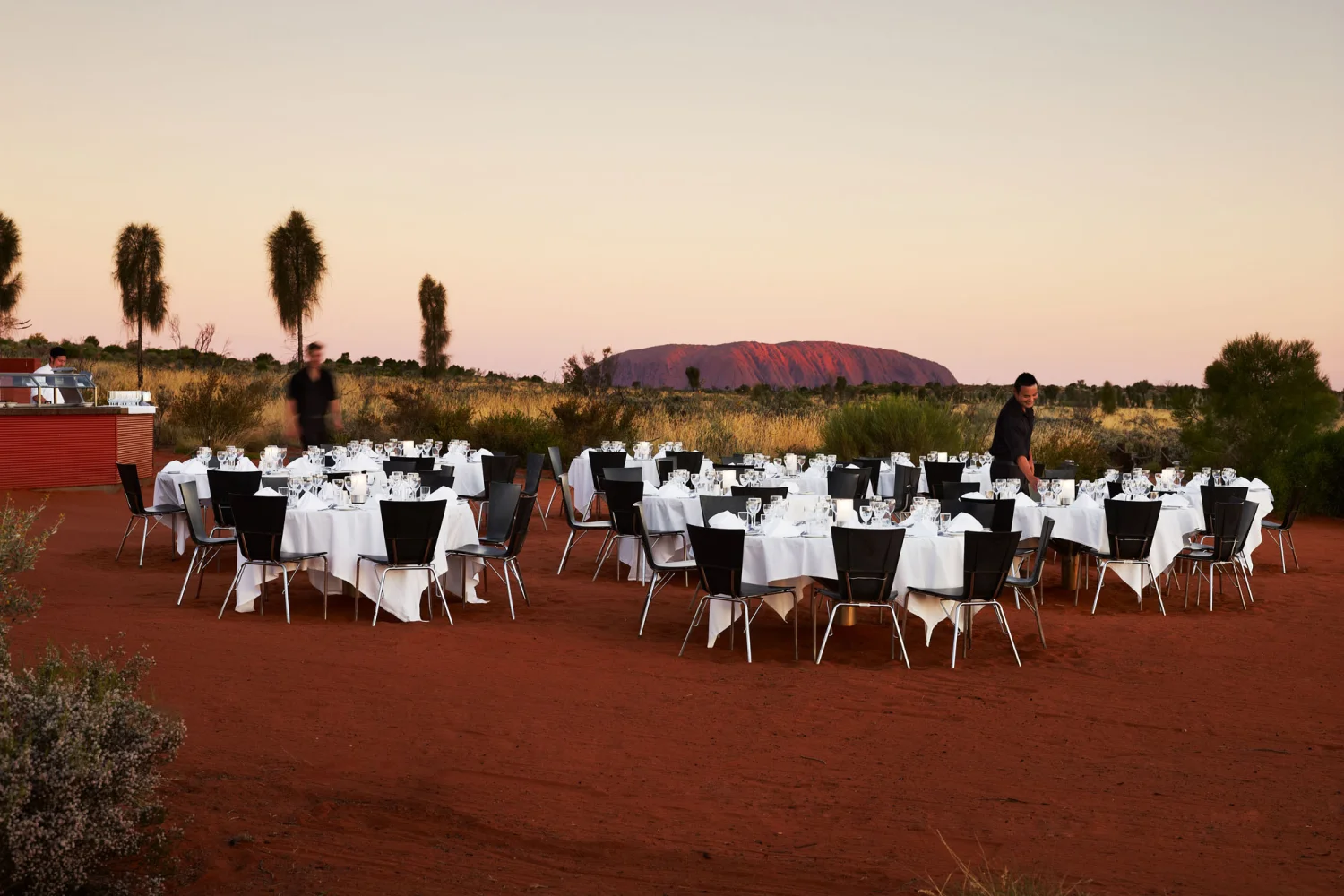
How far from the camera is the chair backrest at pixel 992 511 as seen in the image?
28.8 feet

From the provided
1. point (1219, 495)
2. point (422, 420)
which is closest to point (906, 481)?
point (1219, 495)

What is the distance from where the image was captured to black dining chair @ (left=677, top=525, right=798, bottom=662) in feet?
23.5

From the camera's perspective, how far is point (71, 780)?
3.29 metres

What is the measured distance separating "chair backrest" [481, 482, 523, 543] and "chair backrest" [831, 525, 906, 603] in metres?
3.25

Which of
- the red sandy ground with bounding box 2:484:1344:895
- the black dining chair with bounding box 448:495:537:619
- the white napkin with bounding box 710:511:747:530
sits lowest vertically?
the red sandy ground with bounding box 2:484:1344:895

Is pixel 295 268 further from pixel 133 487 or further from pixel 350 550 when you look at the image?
pixel 350 550

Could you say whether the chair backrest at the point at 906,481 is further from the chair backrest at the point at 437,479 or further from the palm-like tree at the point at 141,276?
the palm-like tree at the point at 141,276

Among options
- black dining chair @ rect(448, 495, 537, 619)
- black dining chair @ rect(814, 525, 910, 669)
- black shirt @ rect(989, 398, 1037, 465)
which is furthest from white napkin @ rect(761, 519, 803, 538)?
black shirt @ rect(989, 398, 1037, 465)

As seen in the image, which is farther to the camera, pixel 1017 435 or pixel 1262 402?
pixel 1262 402

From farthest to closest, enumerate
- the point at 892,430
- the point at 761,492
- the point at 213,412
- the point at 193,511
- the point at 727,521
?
the point at 213,412 < the point at 892,430 < the point at 761,492 < the point at 193,511 < the point at 727,521

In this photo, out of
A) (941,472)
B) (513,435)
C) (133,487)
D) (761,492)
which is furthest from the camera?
(513,435)

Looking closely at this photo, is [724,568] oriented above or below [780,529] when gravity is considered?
below

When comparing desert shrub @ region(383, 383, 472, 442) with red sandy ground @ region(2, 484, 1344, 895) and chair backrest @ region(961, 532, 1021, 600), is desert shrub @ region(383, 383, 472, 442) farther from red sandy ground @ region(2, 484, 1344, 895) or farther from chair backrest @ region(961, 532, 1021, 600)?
chair backrest @ region(961, 532, 1021, 600)

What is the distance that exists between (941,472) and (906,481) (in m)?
1.07
